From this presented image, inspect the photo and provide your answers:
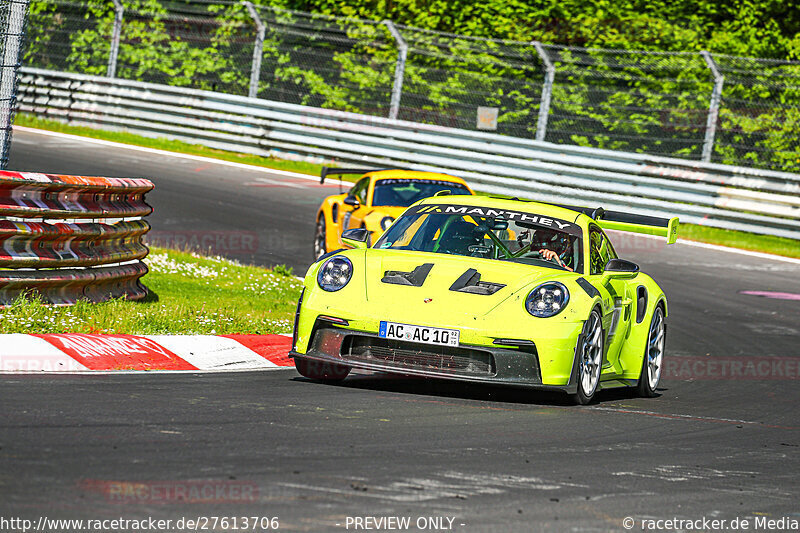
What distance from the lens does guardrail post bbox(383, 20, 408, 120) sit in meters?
24.5

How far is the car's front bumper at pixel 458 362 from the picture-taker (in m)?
7.82

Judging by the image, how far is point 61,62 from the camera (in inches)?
1127

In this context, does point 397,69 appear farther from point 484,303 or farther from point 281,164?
point 484,303

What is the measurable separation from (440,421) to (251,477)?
A: 6.32 feet

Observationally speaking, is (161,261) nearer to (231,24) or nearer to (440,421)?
(440,421)

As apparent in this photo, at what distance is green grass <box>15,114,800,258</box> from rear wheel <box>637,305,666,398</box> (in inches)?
428

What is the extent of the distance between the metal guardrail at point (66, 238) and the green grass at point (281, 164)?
12.5 m

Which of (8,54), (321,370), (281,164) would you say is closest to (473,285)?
(321,370)

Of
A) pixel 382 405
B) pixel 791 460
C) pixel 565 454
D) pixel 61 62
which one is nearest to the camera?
pixel 565 454

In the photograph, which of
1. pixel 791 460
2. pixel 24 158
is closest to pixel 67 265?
pixel 791 460

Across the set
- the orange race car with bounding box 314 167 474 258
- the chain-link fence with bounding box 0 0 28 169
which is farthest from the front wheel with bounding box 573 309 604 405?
the orange race car with bounding box 314 167 474 258

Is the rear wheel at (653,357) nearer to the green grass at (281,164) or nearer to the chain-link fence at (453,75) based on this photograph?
the green grass at (281,164)

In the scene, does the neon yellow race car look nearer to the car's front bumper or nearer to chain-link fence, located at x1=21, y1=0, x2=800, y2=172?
the car's front bumper

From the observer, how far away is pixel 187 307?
10.8 m
